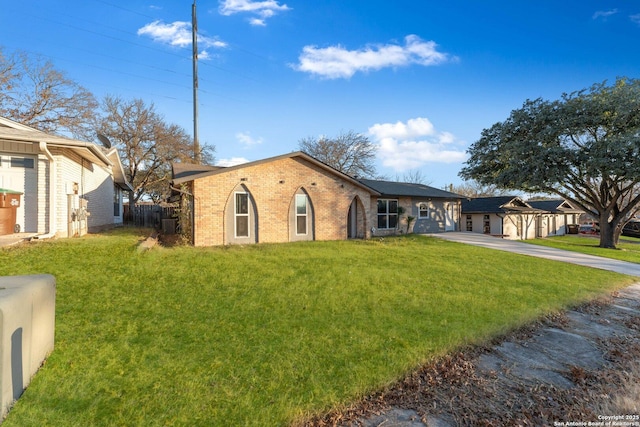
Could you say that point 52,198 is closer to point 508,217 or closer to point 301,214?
point 301,214

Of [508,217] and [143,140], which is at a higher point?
[143,140]

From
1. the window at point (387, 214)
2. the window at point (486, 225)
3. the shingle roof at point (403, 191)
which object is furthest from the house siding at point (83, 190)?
the window at point (486, 225)

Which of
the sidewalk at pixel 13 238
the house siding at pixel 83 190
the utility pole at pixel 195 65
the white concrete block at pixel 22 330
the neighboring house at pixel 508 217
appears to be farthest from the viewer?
the utility pole at pixel 195 65

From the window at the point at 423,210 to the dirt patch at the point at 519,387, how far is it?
15.4 metres

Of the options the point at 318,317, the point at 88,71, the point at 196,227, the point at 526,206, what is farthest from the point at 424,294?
the point at 526,206

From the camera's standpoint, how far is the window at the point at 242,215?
12.8m

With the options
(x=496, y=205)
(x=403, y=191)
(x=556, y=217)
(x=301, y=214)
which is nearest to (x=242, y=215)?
(x=301, y=214)

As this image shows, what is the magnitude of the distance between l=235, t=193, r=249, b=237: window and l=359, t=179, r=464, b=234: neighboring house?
25.9 feet

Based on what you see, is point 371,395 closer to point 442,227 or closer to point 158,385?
point 158,385

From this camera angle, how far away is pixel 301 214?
563 inches

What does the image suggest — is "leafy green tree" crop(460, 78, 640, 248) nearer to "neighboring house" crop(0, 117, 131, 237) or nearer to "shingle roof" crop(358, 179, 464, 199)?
"shingle roof" crop(358, 179, 464, 199)

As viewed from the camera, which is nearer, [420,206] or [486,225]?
[420,206]

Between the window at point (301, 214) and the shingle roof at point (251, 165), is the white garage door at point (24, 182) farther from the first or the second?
the window at point (301, 214)

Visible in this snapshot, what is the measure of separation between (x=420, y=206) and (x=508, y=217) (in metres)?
10.2
